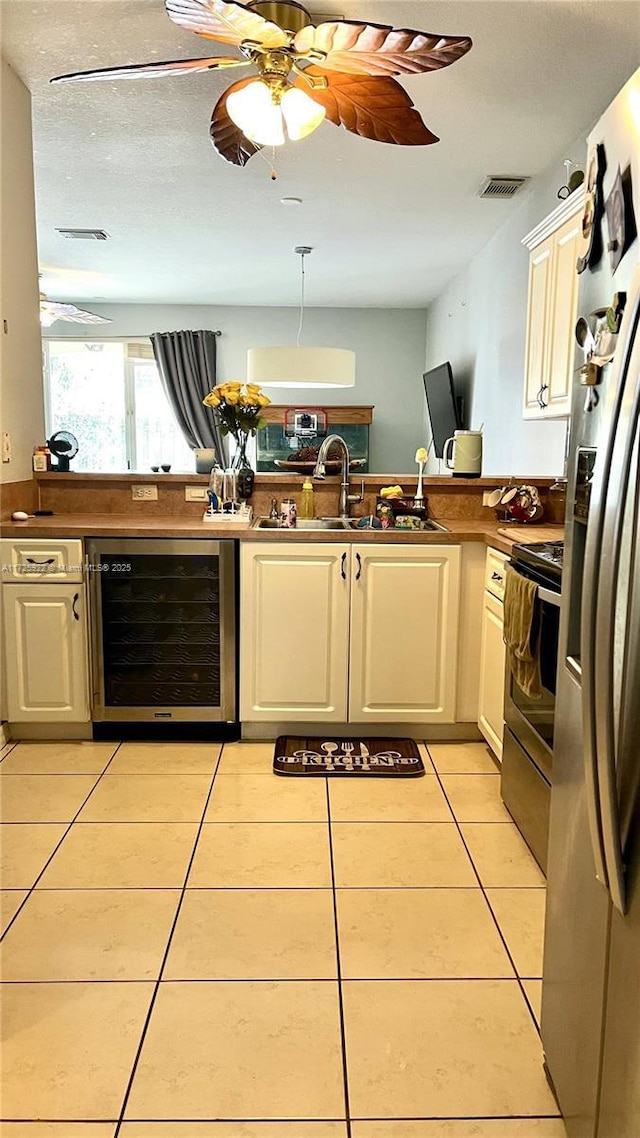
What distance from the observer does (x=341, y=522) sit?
3699 millimetres

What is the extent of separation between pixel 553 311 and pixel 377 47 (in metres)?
1.24

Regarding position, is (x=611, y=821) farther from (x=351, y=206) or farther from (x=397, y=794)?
(x=351, y=206)

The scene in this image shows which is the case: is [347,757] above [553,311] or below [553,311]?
below

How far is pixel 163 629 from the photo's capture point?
3312 millimetres

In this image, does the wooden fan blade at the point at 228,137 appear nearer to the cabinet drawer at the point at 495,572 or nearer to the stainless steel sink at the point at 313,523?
the stainless steel sink at the point at 313,523

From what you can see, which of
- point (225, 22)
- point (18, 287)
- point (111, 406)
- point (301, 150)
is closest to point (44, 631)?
point (18, 287)

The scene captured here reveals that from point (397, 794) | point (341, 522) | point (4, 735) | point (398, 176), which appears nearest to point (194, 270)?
point (398, 176)

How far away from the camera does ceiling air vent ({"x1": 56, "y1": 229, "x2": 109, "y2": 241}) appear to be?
5.46 m

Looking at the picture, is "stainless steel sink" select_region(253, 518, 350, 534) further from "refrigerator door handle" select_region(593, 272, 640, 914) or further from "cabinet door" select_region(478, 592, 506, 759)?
"refrigerator door handle" select_region(593, 272, 640, 914)

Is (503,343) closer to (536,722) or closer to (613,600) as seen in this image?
(536,722)

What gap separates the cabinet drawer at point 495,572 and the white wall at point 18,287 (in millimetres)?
2006

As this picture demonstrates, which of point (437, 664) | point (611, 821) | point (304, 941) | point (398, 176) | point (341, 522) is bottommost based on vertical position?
point (304, 941)

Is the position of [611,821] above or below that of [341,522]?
below

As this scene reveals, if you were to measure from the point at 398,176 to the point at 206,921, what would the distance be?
374cm
